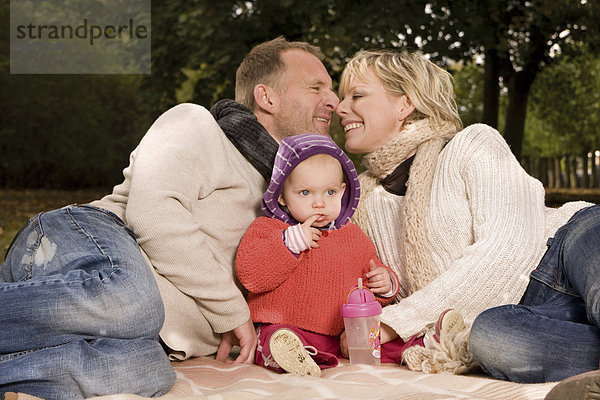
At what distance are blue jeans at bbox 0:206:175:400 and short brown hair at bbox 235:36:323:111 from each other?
1538 millimetres

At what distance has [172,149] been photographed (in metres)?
3.22

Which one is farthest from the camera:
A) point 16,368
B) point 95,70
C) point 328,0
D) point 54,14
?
point 95,70

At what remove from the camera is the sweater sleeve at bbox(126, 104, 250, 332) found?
3.06m

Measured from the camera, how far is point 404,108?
3754mm

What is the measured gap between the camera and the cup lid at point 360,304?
9.82ft

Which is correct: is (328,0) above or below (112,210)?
above

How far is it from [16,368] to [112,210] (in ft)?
3.43

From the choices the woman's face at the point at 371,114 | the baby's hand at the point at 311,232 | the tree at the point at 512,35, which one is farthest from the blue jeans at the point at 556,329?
the tree at the point at 512,35

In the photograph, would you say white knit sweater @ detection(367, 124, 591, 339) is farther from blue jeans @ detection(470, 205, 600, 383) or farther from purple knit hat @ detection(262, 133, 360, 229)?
purple knit hat @ detection(262, 133, 360, 229)

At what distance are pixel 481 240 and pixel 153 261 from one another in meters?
1.46

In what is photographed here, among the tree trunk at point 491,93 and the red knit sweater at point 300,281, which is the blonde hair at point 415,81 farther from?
the tree trunk at point 491,93

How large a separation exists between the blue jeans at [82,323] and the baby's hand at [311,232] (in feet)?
2.24

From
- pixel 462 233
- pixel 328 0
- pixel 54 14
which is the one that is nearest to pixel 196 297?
pixel 462 233

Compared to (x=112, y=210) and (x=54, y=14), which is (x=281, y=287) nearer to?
(x=112, y=210)
